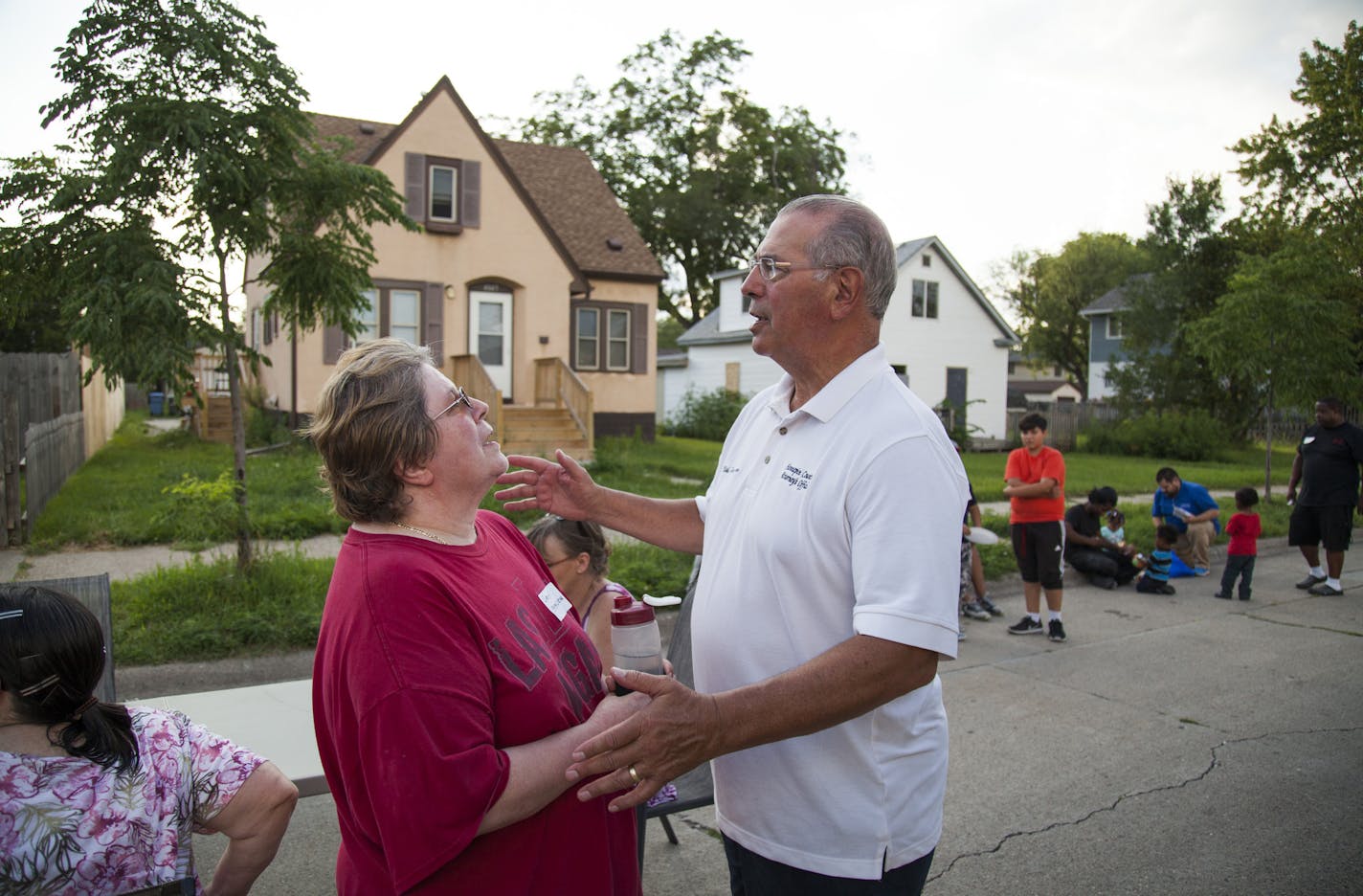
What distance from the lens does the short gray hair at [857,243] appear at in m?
2.26

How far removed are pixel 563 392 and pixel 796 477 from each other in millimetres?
18947

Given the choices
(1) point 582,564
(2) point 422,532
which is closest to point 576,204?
(1) point 582,564

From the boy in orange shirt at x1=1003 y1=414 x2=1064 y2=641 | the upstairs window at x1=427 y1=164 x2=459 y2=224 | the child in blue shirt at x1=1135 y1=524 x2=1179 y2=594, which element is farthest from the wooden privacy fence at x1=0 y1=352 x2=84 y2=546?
the child in blue shirt at x1=1135 y1=524 x2=1179 y2=594

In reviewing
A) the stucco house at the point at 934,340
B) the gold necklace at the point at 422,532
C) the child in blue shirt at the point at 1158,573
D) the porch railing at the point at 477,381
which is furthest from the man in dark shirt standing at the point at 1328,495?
the stucco house at the point at 934,340

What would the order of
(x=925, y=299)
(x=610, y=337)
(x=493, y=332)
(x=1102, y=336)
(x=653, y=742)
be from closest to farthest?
(x=653, y=742)
(x=493, y=332)
(x=610, y=337)
(x=925, y=299)
(x=1102, y=336)

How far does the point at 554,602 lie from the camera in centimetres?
221

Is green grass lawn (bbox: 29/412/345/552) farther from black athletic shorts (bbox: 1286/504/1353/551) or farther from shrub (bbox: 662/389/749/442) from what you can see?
shrub (bbox: 662/389/749/442)

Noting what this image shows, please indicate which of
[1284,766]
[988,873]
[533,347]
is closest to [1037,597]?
[1284,766]

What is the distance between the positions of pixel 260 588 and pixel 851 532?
6.37m

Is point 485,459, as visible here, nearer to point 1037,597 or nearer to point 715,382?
point 1037,597

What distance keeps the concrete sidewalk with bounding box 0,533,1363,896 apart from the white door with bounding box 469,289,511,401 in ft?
44.8

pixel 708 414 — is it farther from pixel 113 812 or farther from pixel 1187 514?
pixel 113 812

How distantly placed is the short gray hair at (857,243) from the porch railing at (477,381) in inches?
635

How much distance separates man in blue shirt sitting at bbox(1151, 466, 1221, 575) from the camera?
1140 centimetres
